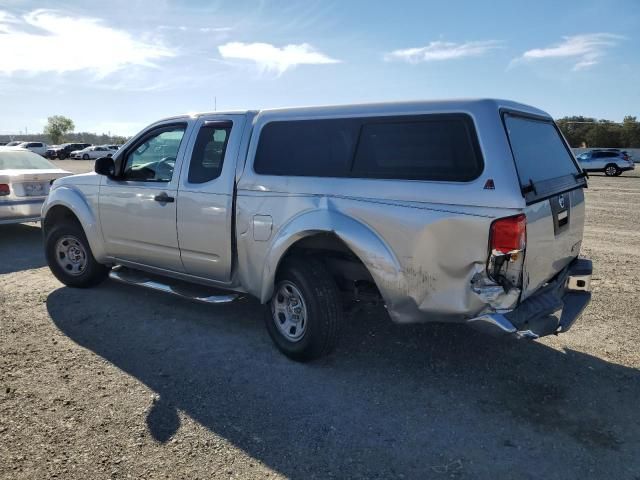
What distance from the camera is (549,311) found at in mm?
3508

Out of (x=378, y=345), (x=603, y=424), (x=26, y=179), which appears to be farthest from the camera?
(x=26, y=179)

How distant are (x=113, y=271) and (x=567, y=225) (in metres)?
4.54

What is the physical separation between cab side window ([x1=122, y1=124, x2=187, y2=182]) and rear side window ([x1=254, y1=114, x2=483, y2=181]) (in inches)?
43.3

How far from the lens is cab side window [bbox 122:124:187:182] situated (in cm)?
500

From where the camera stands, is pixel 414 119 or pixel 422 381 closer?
pixel 414 119

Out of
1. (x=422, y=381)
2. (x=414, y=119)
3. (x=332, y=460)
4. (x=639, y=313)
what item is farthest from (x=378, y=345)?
(x=639, y=313)

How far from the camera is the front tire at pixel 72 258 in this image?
590cm

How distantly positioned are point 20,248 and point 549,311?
8.28m

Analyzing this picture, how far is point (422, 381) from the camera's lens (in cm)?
389

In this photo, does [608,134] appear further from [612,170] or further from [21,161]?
[21,161]

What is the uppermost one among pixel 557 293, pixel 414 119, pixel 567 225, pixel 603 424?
pixel 414 119

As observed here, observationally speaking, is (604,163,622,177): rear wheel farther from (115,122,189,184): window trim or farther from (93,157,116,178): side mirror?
(93,157,116,178): side mirror

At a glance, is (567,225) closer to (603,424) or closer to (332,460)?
(603,424)

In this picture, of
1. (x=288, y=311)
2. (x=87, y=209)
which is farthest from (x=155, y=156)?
(x=288, y=311)
